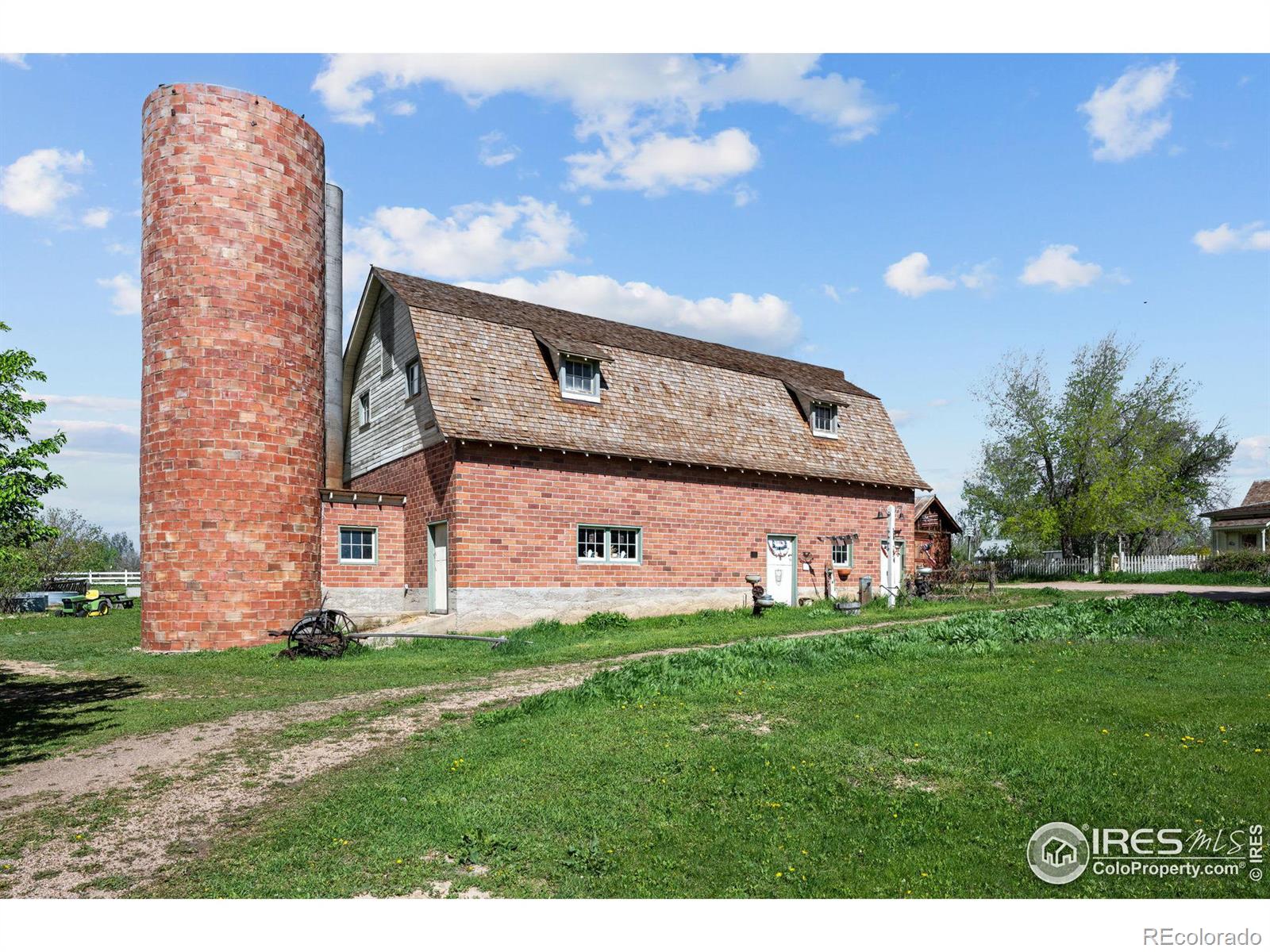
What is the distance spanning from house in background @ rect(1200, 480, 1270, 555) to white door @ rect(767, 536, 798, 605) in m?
35.9

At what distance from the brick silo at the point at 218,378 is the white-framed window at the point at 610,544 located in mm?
6616

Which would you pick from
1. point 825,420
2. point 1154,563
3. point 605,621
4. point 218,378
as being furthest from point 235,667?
point 1154,563

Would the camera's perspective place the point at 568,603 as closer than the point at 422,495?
Yes

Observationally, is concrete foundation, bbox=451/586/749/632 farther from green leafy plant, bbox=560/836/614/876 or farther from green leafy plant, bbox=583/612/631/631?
green leafy plant, bbox=560/836/614/876

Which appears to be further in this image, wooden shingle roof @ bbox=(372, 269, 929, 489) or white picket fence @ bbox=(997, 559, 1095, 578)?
white picket fence @ bbox=(997, 559, 1095, 578)

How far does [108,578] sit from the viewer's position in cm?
3866

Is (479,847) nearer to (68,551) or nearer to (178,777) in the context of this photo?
(178,777)

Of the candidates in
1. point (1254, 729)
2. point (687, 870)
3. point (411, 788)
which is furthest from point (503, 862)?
point (1254, 729)

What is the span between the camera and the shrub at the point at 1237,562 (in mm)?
33656

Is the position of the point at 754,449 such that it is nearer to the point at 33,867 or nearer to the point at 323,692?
the point at 323,692

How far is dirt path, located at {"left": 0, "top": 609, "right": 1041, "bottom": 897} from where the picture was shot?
5379 mm

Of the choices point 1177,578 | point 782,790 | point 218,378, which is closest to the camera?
point 782,790

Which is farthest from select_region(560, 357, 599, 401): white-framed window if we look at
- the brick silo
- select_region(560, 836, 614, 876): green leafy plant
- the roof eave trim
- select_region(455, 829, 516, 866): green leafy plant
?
select_region(560, 836, 614, 876): green leafy plant

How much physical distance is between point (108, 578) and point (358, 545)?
25.4 metres
